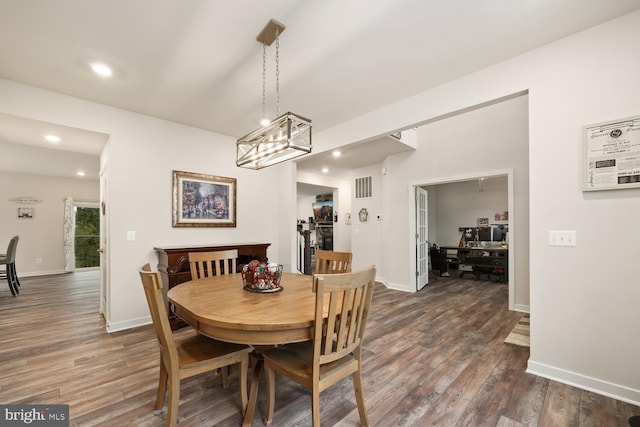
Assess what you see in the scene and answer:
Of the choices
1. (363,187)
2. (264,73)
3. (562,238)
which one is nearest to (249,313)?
(264,73)

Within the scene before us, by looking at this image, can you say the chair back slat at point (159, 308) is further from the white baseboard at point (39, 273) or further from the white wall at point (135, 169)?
the white baseboard at point (39, 273)

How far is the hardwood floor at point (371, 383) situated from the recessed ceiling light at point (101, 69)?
2.63m

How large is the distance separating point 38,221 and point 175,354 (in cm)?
799

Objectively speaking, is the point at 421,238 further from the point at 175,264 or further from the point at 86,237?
the point at 86,237

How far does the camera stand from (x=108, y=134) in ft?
10.3

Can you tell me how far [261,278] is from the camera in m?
1.96

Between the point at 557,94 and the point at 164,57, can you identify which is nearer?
the point at 557,94

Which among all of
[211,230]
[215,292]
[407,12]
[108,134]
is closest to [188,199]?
[211,230]

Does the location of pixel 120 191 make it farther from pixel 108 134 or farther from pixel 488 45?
pixel 488 45

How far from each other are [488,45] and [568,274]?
1.88 m

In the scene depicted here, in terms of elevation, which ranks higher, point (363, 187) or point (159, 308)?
point (363, 187)

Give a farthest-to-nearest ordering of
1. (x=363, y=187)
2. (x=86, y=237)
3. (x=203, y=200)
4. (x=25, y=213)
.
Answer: (x=86, y=237), (x=25, y=213), (x=363, y=187), (x=203, y=200)

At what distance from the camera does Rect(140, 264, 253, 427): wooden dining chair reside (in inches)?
56.2

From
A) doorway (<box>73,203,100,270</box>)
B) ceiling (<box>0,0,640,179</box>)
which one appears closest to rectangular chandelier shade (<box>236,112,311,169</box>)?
ceiling (<box>0,0,640,179</box>)
